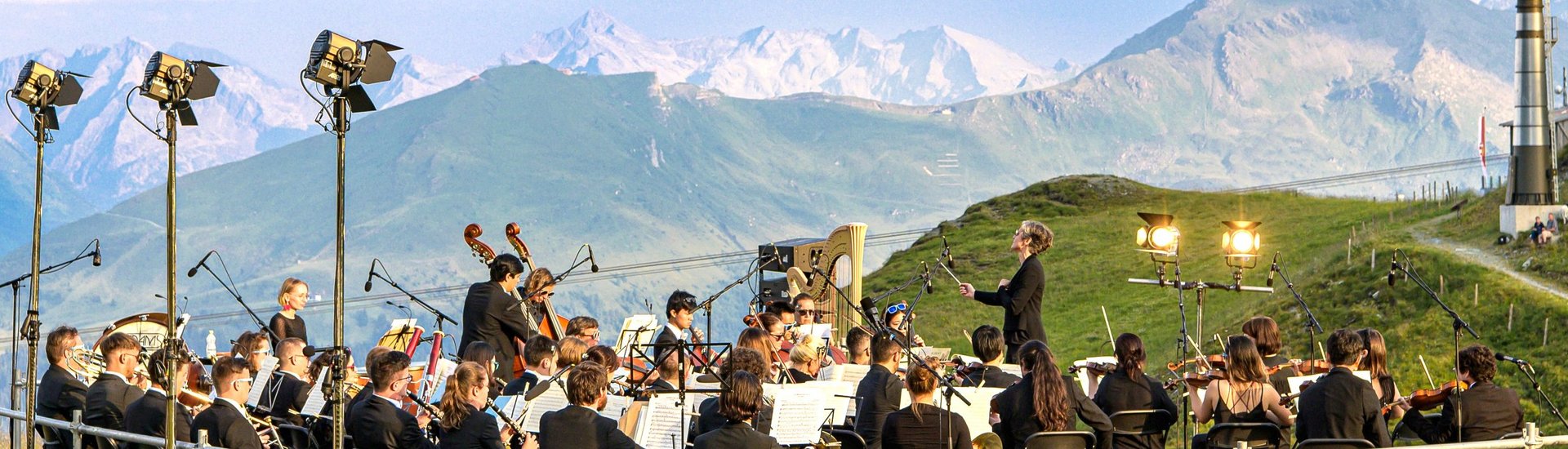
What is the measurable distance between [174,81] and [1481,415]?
24.4ft

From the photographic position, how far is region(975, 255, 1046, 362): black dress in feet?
38.4

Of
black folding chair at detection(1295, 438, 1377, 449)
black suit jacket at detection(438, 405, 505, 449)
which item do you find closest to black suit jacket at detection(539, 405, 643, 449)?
black suit jacket at detection(438, 405, 505, 449)

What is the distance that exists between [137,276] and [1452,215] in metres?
147

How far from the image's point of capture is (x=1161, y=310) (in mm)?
34219

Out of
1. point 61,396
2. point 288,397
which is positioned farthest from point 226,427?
point 61,396

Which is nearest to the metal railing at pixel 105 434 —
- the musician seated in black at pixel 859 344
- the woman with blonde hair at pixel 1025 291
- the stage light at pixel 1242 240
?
the musician seated in black at pixel 859 344

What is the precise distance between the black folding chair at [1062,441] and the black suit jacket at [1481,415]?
6.98 feet

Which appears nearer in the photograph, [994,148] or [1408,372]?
[1408,372]

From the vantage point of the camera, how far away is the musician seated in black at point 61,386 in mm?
10031

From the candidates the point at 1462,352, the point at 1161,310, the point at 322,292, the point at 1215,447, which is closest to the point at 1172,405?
the point at 1215,447

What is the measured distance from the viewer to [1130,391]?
9258 millimetres

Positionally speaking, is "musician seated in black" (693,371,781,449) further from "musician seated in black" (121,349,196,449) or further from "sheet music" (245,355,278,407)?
"sheet music" (245,355,278,407)

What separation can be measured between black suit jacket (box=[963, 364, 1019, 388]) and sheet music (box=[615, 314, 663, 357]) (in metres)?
3.39

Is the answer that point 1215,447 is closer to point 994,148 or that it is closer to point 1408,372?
point 1408,372
